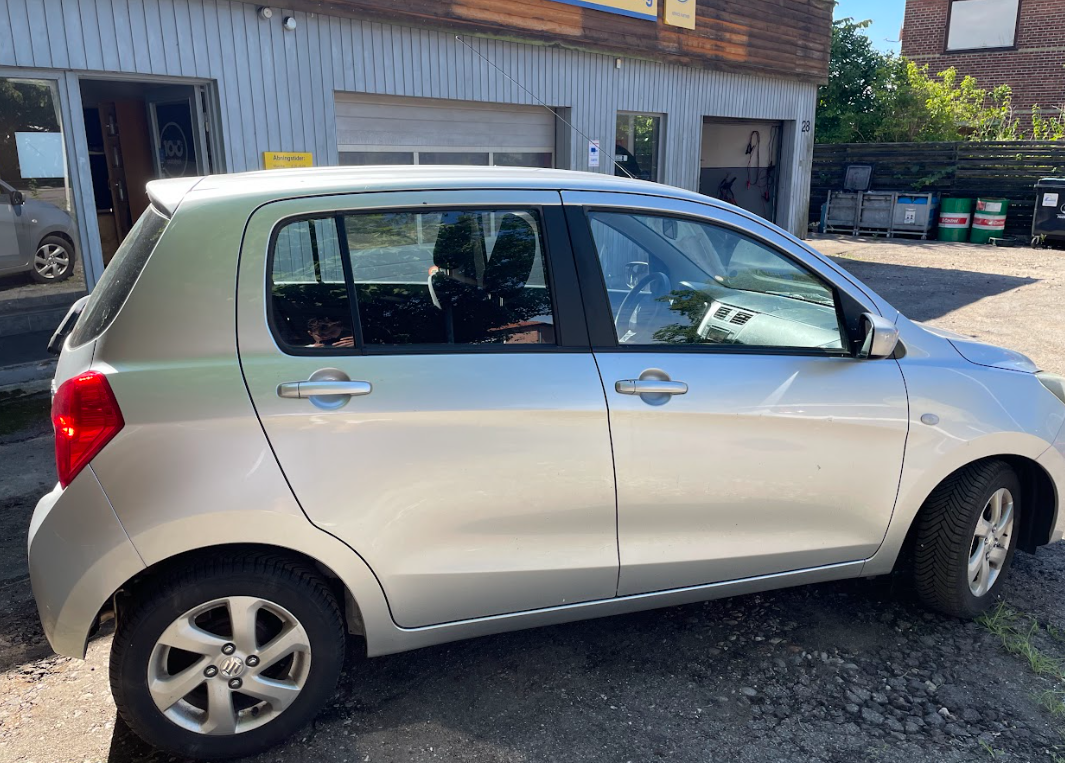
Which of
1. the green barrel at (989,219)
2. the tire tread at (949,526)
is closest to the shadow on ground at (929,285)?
the green barrel at (989,219)

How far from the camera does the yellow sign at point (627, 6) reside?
10.5 meters

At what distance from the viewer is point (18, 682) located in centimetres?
312

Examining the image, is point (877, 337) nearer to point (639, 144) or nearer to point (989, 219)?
point (639, 144)

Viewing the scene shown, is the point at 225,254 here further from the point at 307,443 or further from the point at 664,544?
the point at 664,544

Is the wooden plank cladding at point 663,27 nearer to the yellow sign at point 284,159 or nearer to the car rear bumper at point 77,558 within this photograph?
the yellow sign at point 284,159

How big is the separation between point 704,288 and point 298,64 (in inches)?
246

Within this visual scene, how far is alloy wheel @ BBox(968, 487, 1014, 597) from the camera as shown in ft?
11.3

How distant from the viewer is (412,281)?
2768 mm

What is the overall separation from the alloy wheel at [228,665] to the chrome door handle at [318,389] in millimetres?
638

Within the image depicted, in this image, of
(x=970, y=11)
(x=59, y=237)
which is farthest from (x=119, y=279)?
(x=970, y=11)

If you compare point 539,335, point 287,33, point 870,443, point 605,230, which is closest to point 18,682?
point 539,335

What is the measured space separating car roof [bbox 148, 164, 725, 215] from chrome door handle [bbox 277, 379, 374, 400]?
588 millimetres

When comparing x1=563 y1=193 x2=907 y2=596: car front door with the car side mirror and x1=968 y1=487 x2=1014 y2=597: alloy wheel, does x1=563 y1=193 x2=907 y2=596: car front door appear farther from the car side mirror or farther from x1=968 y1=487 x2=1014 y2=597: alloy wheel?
x1=968 y1=487 x2=1014 y2=597: alloy wheel

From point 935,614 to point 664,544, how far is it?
145 centimetres
